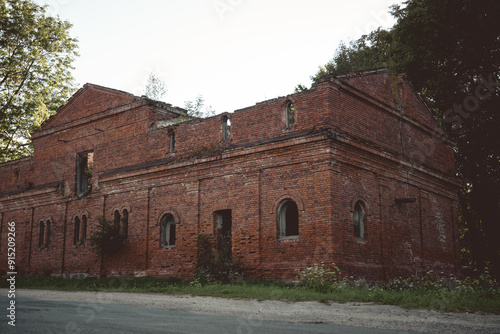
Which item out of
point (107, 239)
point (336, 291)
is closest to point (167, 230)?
point (107, 239)

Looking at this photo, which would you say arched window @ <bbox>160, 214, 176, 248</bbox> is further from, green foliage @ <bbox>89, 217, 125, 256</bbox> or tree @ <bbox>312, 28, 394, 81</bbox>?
tree @ <bbox>312, 28, 394, 81</bbox>

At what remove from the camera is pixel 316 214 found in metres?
15.0

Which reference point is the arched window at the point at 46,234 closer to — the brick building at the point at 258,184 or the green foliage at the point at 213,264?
the brick building at the point at 258,184

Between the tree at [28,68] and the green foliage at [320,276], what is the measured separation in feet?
72.4

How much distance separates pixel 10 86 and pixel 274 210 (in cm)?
2133

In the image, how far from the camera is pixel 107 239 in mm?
19547

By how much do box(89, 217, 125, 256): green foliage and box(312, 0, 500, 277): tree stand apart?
1512cm

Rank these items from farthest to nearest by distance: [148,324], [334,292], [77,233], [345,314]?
[77,233] < [334,292] < [345,314] < [148,324]

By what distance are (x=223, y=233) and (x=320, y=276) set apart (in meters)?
4.76

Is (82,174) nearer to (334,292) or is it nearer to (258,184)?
(258,184)

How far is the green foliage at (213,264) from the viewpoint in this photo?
16.0 m

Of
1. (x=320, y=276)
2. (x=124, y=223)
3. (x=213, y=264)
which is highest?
(x=124, y=223)

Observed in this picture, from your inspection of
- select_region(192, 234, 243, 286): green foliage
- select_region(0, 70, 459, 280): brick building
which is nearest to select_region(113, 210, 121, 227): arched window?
select_region(0, 70, 459, 280): brick building

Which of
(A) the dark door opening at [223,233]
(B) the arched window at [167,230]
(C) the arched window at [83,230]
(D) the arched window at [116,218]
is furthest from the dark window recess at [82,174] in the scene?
(A) the dark door opening at [223,233]
